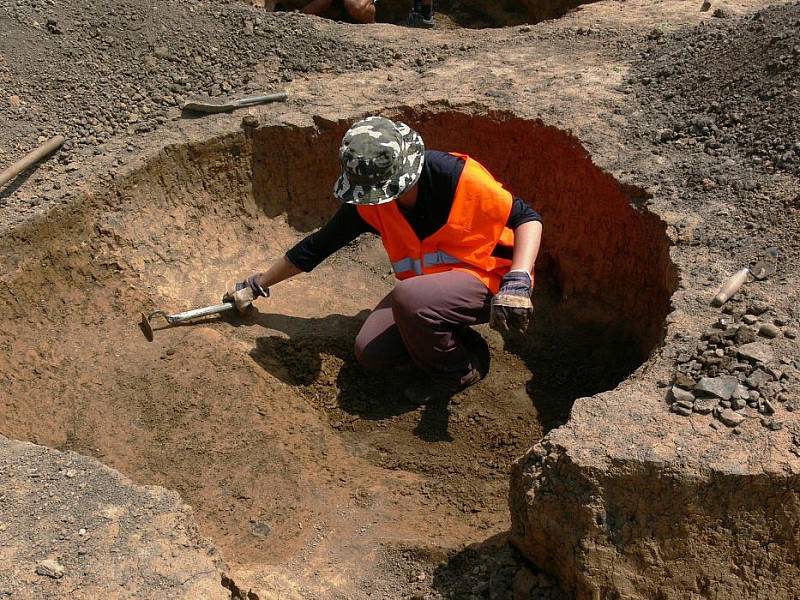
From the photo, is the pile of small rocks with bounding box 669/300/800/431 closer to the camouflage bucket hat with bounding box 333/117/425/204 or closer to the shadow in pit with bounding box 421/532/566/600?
the shadow in pit with bounding box 421/532/566/600

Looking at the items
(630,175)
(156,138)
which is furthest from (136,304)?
(630,175)

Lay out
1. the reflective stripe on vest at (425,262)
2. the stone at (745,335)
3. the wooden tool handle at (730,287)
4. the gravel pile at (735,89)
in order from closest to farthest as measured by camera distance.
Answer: the stone at (745,335)
the wooden tool handle at (730,287)
the reflective stripe on vest at (425,262)
the gravel pile at (735,89)

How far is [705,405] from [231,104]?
10.5 feet

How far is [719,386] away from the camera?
288cm

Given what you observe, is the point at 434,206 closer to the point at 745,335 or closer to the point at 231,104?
the point at 745,335

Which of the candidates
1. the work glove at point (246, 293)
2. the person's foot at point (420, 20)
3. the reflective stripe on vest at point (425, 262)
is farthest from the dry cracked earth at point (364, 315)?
the person's foot at point (420, 20)

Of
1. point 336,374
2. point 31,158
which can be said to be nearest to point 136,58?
point 31,158

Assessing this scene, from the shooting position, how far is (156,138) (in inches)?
183

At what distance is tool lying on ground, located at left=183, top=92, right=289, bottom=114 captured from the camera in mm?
4820

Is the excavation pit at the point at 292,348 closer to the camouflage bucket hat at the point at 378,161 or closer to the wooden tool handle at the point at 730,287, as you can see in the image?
the wooden tool handle at the point at 730,287

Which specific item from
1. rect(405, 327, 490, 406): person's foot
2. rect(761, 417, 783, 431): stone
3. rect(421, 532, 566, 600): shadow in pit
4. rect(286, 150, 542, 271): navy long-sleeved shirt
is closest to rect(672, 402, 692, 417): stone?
rect(761, 417, 783, 431): stone

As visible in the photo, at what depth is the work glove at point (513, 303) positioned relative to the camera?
11.0ft

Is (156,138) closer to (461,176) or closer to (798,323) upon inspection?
(461,176)

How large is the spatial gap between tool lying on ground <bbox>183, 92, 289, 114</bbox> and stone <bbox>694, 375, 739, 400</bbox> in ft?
10.0
